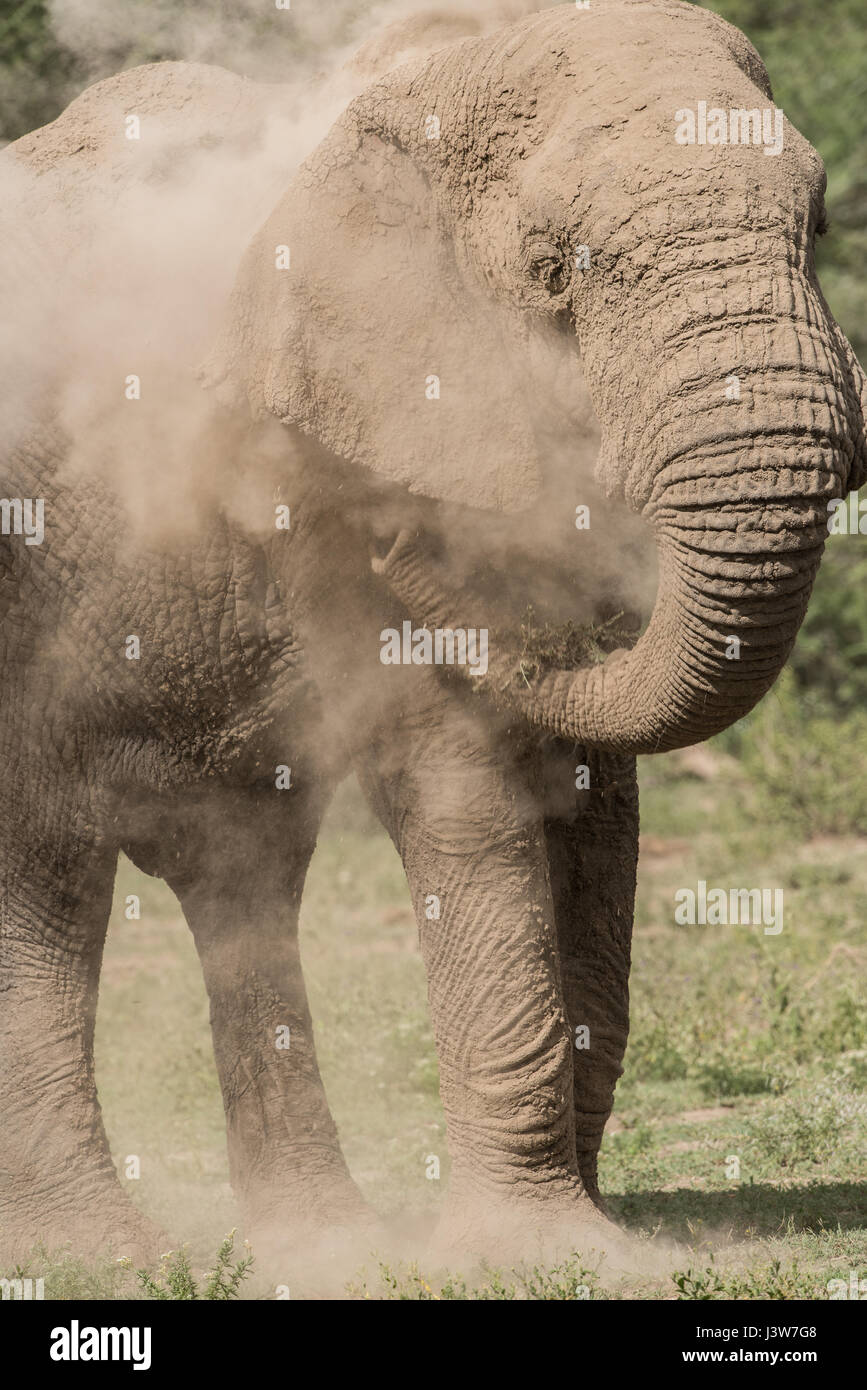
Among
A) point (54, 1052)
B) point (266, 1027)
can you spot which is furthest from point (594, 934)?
point (54, 1052)

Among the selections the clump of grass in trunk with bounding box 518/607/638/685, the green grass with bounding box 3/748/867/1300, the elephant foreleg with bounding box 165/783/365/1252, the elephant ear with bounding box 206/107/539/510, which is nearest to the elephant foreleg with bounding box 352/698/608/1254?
the green grass with bounding box 3/748/867/1300

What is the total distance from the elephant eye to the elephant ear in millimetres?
231

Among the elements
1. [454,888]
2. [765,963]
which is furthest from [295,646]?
[765,963]

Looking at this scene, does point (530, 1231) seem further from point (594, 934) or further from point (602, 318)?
point (602, 318)

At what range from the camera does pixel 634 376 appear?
4.50 m

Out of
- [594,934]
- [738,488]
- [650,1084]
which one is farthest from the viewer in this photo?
[650,1084]

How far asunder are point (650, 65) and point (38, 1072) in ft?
12.1

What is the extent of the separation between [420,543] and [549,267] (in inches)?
32.8

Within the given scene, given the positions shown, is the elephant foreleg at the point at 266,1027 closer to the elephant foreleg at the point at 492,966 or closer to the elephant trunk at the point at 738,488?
the elephant foreleg at the point at 492,966

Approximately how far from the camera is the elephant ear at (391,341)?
5000mm

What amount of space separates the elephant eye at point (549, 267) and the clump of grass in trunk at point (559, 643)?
34.0 inches

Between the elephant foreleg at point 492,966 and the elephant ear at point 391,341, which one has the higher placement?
the elephant ear at point 391,341

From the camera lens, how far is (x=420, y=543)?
5195mm

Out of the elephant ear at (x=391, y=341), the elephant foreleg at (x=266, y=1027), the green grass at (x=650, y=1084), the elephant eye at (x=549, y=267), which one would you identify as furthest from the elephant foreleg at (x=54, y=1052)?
the elephant eye at (x=549, y=267)
